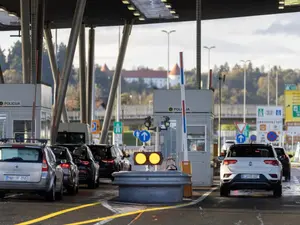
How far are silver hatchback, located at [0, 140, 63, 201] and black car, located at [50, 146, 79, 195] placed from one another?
115 inches

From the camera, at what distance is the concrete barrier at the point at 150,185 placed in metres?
21.2

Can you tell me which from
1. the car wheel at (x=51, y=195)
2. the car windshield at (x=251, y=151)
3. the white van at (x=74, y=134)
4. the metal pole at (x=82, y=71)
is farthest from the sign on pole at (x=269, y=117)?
the car wheel at (x=51, y=195)

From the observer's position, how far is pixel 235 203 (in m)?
22.6

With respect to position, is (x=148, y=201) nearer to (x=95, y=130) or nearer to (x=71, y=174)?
(x=71, y=174)

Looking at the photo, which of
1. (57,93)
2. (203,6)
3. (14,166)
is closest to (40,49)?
(57,93)

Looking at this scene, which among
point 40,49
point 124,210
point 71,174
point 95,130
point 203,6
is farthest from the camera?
point 95,130

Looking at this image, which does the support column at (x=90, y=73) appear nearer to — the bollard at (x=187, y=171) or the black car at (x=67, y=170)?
the black car at (x=67, y=170)

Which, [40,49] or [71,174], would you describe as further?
[40,49]

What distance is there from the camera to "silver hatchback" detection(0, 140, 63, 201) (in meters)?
21.6

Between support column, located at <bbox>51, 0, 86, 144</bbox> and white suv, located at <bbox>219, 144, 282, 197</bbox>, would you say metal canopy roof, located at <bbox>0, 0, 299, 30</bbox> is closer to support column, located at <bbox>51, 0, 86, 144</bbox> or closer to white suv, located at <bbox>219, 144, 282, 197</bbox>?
support column, located at <bbox>51, 0, 86, 144</bbox>

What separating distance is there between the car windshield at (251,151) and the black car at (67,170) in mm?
4801

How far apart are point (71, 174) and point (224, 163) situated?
461cm

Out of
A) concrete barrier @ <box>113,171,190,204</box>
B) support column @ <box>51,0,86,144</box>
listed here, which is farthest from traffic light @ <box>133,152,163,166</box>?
support column @ <box>51,0,86,144</box>

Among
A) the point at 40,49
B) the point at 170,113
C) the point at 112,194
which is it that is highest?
the point at 40,49
